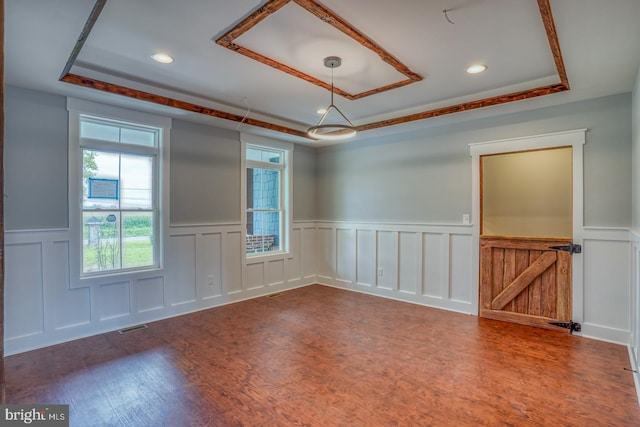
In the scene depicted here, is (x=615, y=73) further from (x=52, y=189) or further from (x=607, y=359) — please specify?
(x=52, y=189)

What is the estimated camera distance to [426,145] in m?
4.84

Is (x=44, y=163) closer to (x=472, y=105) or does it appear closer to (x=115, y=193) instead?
(x=115, y=193)

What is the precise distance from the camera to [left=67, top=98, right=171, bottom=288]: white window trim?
3529mm

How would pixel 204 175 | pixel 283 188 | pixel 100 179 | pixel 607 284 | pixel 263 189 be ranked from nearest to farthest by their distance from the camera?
pixel 607 284 < pixel 100 179 < pixel 204 175 < pixel 263 189 < pixel 283 188

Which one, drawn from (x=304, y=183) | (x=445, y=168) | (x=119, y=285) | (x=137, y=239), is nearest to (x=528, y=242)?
(x=445, y=168)

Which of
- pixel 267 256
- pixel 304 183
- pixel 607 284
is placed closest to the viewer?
pixel 607 284

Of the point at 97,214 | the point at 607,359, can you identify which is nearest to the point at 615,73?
the point at 607,359

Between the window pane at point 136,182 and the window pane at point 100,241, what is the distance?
23 cm

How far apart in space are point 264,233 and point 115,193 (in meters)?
2.29

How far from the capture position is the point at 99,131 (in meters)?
3.76

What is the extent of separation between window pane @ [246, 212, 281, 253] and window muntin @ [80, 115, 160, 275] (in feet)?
5.01

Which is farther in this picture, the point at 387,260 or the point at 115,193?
the point at 387,260

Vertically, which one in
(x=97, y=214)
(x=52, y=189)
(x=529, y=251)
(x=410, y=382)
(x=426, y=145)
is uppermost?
(x=426, y=145)

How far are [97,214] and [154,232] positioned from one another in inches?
25.4
